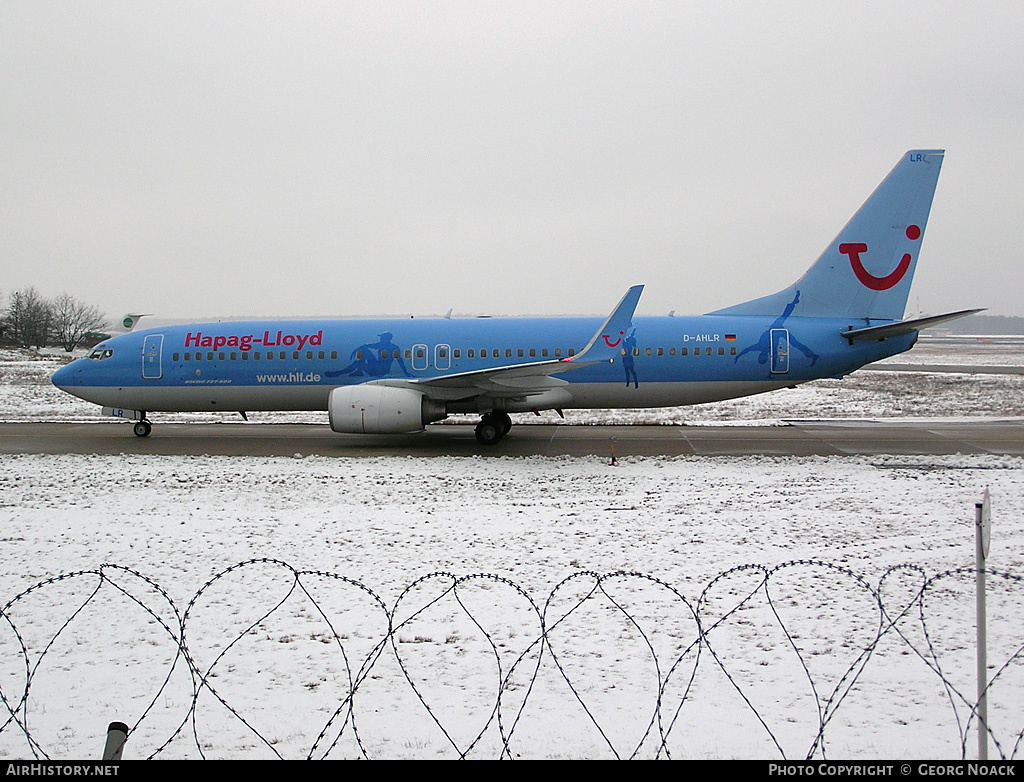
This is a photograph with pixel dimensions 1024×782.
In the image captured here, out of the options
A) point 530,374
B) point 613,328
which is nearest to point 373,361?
point 530,374

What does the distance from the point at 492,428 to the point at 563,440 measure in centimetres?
213

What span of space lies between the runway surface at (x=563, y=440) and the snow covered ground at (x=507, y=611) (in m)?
2.62

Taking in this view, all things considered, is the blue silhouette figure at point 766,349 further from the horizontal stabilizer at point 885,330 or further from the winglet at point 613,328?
the winglet at point 613,328

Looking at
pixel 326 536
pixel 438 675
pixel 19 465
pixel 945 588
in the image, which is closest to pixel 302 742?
pixel 438 675

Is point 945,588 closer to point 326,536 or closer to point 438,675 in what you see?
point 438,675

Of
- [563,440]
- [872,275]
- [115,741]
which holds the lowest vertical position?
[563,440]

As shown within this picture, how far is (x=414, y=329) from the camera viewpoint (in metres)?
20.3

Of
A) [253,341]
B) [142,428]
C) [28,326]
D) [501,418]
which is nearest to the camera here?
[501,418]

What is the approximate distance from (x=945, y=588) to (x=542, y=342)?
41.7ft

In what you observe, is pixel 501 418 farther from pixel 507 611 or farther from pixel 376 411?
pixel 507 611

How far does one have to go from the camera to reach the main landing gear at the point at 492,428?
19.0 meters

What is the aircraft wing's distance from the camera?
56.5ft

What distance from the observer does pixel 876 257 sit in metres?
20.1

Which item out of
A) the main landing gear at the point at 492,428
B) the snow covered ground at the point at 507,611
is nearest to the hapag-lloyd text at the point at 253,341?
the main landing gear at the point at 492,428
